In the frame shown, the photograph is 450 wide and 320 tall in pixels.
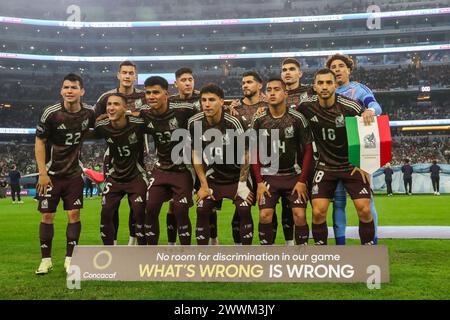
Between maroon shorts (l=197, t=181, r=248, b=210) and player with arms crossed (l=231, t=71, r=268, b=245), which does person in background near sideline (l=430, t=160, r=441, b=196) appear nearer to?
player with arms crossed (l=231, t=71, r=268, b=245)

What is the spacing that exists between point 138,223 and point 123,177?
2.06 ft

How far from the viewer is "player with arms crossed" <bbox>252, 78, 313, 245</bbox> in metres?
5.70

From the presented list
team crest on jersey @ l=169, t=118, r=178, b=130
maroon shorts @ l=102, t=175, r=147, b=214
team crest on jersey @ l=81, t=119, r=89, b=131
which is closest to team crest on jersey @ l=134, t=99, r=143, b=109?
team crest on jersey @ l=81, t=119, r=89, b=131

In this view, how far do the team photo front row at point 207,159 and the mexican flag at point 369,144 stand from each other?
0.71 ft

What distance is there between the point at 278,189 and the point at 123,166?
2036 millimetres

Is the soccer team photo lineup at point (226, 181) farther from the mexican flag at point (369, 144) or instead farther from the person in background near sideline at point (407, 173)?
the person in background near sideline at point (407, 173)

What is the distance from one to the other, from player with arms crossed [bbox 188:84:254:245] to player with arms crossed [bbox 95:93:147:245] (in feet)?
2.55

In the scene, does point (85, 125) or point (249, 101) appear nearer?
point (85, 125)

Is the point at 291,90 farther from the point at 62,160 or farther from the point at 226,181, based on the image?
the point at 62,160

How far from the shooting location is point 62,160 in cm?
618

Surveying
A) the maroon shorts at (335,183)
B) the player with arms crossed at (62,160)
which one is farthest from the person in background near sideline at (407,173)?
the player with arms crossed at (62,160)

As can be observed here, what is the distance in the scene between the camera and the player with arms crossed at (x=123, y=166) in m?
6.16

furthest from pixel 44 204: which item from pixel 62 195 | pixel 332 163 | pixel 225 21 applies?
pixel 225 21
